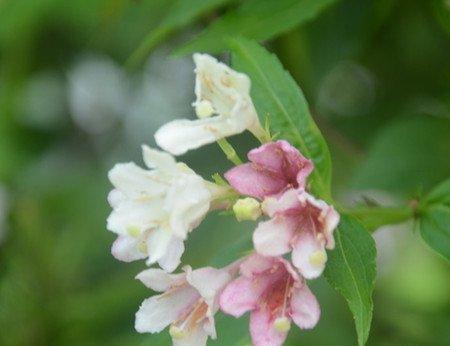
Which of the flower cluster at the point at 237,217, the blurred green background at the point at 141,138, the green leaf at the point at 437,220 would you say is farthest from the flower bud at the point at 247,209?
the blurred green background at the point at 141,138

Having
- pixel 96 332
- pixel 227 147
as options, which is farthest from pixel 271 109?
pixel 96 332

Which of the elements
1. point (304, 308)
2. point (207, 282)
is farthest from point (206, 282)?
point (304, 308)

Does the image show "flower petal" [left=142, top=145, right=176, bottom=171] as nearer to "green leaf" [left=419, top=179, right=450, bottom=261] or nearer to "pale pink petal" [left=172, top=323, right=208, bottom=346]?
"pale pink petal" [left=172, top=323, right=208, bottom=346]

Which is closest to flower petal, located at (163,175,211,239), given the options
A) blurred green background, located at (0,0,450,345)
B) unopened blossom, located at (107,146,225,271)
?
unopened blossom, located at (107,146,225,271)

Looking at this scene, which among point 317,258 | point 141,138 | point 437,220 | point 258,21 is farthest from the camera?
point 141,138

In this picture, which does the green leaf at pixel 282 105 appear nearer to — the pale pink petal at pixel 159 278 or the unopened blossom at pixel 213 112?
the unopened blossom at pixel 213 112

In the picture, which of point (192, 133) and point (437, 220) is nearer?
point (192, 133)

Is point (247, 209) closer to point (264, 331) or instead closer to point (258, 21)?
point (264, 331)
